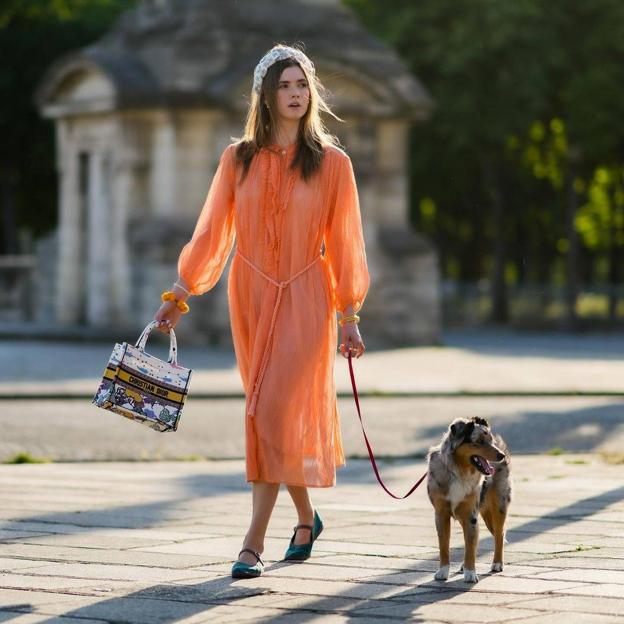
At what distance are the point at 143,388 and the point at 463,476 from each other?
151 centimetres

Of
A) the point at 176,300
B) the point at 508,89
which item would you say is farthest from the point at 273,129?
the point at 508,89

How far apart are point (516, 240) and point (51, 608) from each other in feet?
169

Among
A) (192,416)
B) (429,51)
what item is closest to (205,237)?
(192,416)

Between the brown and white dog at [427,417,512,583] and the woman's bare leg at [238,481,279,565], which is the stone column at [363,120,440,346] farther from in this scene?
the brown and white dog at [427,417,512,583]

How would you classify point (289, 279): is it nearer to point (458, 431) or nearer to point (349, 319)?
point (349, 319)

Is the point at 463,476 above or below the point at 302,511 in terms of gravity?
above

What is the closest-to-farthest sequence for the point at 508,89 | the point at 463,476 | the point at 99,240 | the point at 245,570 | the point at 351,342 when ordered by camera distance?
the point at 463,476
the point at 245,570
the point at 351,342
the point at 99,240
the point at 508,89

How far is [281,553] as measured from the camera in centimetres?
827

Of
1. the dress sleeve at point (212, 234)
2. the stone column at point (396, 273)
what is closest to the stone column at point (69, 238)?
the stone column at point (396, 273)

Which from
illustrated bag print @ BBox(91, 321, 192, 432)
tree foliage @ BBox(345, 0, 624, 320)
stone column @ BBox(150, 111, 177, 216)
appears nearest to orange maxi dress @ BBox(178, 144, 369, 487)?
illustrated bag print @ BBox(91, 321, 192, 432)

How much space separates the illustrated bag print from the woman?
0.69 feet

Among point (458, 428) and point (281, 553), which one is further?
point (281, 553)

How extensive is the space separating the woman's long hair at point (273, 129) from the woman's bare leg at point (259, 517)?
1.38 m

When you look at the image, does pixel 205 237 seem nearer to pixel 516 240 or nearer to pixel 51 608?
pixel 51 608
